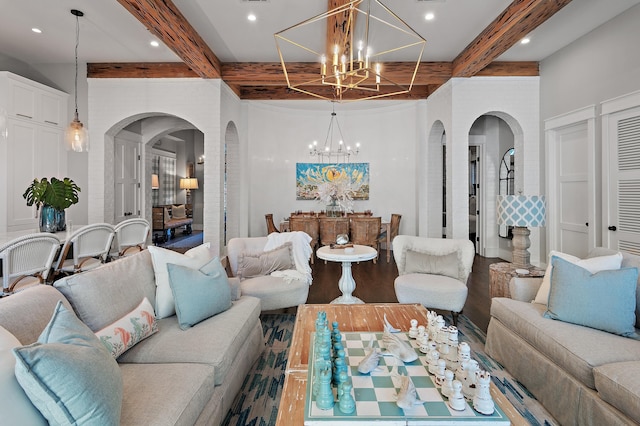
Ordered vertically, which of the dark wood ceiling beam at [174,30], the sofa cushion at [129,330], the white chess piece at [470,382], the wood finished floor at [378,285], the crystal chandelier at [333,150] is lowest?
the wood finished floor at [378,285]

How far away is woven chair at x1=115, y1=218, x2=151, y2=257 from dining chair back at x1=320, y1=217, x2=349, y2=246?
3.22m

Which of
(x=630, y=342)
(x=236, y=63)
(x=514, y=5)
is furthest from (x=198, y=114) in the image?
(x=630, y=342)

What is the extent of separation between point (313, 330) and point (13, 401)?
1.48m

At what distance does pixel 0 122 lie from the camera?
281 centimetres

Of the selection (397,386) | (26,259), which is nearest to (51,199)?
(26,259)

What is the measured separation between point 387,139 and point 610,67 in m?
4.06

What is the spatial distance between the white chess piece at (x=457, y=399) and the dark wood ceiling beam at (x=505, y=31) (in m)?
3.62

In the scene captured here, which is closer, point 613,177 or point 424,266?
point 424,266

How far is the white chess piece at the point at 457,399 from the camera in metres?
1.25

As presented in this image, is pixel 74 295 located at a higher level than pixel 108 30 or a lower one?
lower

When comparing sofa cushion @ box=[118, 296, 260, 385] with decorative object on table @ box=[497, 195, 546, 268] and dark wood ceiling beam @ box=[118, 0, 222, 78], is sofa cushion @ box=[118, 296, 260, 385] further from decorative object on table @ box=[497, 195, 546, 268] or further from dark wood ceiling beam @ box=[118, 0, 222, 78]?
dark wood ceiling beam @ box=[118, 0, 222, 78]

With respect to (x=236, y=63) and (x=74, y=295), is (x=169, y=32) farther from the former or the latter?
(x=74, y=295)

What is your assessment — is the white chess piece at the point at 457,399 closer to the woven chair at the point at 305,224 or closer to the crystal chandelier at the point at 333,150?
the woven chair at the point at 305,224

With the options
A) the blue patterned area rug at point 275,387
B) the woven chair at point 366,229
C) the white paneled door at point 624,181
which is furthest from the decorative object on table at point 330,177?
the blue patterned area rug at point 275,387
